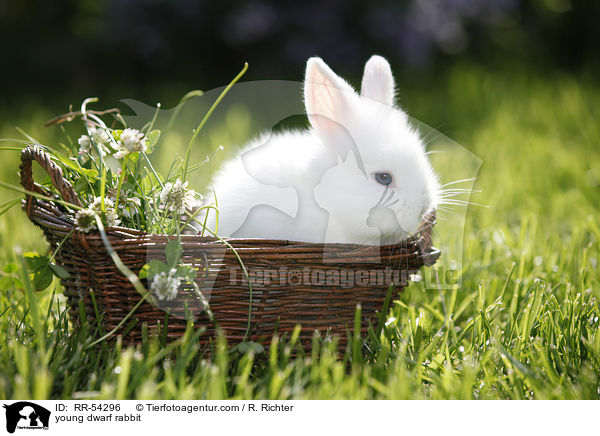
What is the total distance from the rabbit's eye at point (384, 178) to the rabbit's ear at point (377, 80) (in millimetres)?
379

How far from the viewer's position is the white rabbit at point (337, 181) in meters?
1.73

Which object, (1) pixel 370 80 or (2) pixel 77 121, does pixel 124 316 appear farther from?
(2) pixel 77 121

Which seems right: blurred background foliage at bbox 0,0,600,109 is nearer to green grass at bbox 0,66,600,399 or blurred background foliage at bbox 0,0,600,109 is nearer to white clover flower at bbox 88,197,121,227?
green grass at bbox 0,66,600,399

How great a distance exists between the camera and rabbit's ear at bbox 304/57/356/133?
1.76 meters

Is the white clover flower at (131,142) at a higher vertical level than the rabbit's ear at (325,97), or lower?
lower

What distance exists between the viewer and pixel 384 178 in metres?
1.75

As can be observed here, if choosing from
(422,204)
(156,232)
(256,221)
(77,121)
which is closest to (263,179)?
(256,221)

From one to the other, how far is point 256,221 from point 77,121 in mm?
3484

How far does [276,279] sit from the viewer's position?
1.66 metres

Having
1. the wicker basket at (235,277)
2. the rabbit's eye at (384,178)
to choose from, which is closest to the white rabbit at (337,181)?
the rabbit's eye at (384,178)

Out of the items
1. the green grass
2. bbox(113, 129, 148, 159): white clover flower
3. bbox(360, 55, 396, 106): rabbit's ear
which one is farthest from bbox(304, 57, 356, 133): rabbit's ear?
the green grass

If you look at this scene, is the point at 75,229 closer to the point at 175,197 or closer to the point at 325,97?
the point at 175,197

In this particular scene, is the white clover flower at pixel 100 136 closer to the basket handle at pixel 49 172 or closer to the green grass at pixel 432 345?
the basket handle at pixel 49 172

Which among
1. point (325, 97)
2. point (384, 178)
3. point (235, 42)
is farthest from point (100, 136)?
point (235, 42)
